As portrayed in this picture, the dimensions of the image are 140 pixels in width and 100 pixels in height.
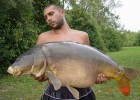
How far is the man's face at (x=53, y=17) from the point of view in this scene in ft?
12.9

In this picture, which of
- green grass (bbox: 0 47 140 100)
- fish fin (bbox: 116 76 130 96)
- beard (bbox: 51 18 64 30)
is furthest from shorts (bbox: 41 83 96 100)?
green grass (bbox: 0 47 140 100)

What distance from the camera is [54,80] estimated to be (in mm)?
3336

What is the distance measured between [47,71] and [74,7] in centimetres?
2564

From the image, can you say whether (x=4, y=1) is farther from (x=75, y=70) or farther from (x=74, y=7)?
(x=74, y=7)

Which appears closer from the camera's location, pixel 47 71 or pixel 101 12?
pixel 47 71

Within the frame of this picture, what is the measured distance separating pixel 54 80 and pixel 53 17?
88cm

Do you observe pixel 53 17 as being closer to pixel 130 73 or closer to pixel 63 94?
pixel 63 94

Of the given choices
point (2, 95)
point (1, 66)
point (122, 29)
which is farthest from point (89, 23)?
point (122, 29)

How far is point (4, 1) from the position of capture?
1266 centimetres

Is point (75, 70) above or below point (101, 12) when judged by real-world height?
above

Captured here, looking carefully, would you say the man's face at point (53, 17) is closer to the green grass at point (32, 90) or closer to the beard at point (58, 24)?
the beard at point (58, 24)

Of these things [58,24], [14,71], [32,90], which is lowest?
[32,90]

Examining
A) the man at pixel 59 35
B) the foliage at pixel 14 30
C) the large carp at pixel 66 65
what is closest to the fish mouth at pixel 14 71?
the large carp at pixel 66 65

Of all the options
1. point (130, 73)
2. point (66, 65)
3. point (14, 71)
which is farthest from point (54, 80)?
point (130, 73)
